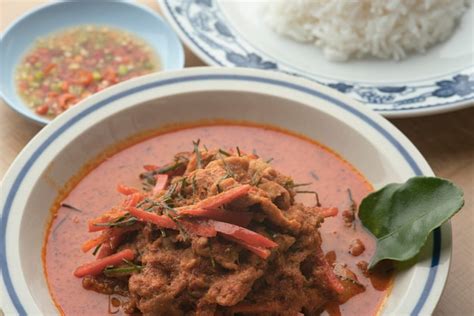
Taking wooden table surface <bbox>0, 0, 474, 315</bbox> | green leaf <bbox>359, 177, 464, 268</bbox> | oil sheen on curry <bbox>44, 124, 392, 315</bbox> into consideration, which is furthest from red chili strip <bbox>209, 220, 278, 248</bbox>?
wooden table surface <bbox>0, 0, 474, 315</bbox>

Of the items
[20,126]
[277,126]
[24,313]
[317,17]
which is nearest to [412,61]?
[317,17]

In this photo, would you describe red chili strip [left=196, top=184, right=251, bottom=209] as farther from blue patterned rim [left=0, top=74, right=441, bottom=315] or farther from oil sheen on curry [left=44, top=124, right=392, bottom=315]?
blue patterned rim [left=0, top=74, right=441, bottom=315]

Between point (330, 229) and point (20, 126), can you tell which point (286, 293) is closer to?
point (330, 229)

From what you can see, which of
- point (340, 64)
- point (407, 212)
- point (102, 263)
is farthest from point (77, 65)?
point (407, 212)

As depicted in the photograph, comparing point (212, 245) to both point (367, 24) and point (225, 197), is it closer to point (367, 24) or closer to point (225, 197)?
point (225, 197)

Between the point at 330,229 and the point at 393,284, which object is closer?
the point at 393,284

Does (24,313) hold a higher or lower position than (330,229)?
lower
